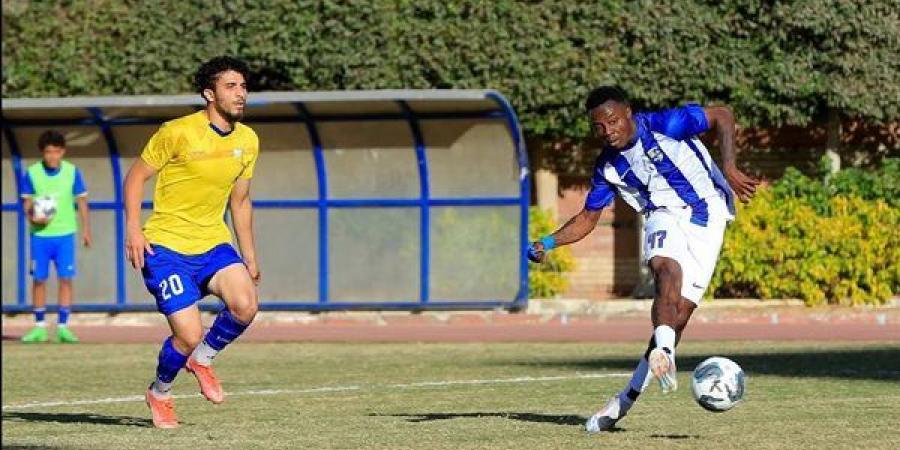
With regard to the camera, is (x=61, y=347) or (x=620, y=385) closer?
(x=620, y=385)

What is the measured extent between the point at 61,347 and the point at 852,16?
11435mm

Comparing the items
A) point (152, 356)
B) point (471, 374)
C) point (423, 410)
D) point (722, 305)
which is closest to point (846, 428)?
point (423, 410)

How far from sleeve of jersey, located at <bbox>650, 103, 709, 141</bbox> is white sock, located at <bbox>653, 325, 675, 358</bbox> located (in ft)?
3.61

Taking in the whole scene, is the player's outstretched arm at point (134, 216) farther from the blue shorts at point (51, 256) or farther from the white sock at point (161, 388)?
the blue shorts at point (51, 256)

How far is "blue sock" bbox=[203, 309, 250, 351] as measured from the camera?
10.9 m

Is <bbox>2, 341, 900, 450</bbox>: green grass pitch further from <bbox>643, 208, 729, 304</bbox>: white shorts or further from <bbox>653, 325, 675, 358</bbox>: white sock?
<bbox>643, 208, 729, 304</bbox>: white shorts

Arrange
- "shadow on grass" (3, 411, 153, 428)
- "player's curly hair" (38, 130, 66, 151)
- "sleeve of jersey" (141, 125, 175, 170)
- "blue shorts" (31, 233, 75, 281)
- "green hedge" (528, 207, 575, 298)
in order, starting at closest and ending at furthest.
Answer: "sleeve of jersey" (141, 125, 175, 170) → "shadow on grass" (3, 411, 153, 428) → "player's curly hair" (38, 130, 66, 151) → "blue shorts" (31, 233, 75, 281) → "green hedge" (528, 207, 575, 298)

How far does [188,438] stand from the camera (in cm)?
996

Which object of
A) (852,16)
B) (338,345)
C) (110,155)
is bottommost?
(338,345)

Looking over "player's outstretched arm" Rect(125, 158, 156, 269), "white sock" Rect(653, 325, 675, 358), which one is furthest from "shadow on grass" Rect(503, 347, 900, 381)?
"player's outstretched arm" Rect(125, 158, 156, 269)

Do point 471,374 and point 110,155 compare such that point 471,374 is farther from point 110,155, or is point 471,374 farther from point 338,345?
point 110,155

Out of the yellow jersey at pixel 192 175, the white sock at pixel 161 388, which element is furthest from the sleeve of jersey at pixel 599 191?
the white sock at pixel 161 388

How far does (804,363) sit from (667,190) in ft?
19.9

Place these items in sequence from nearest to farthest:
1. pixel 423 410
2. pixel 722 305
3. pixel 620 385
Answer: pixel 423 410 → pixel 620 385 → pixel 722 305
